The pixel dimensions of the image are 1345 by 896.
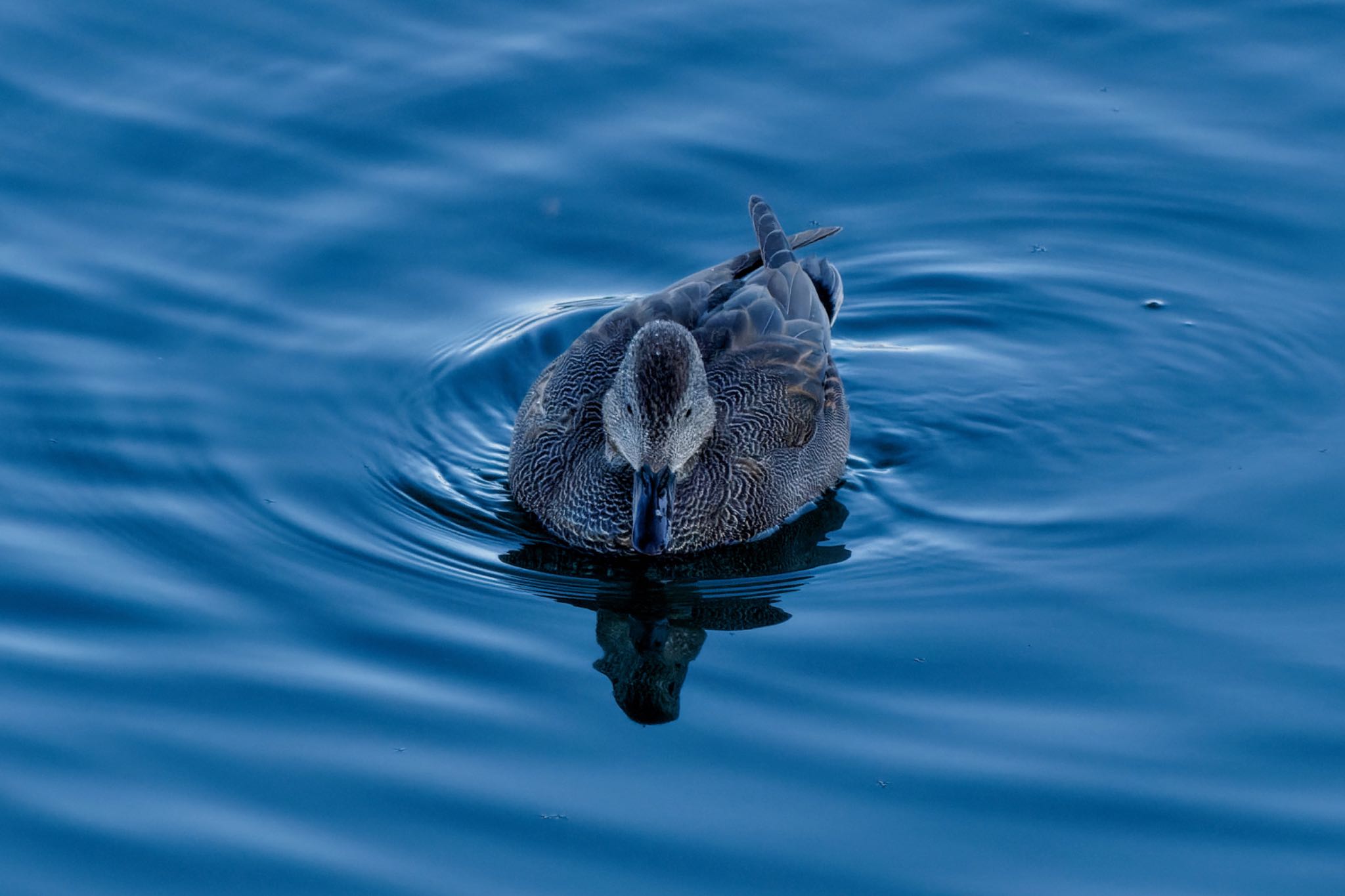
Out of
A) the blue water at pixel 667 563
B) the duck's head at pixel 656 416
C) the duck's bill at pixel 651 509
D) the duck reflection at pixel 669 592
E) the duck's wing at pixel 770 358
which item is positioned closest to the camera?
the blue water at pixel 667 563

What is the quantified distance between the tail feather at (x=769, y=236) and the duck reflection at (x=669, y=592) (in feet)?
5.39

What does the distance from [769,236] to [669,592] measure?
269 cm

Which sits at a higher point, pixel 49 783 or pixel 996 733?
pixel 996 733

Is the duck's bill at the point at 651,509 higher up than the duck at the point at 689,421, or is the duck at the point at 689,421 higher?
the duck at the point at 689,421

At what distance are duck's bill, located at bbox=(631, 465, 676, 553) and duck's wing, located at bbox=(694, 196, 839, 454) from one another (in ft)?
2.62

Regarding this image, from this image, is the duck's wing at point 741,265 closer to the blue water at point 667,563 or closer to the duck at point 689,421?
the duck at point 689,421

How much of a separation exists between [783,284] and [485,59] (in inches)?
146

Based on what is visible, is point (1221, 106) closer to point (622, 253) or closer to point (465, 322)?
point (622, 253)

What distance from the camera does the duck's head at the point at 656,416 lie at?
31.4ft

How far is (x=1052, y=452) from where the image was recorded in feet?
34.7

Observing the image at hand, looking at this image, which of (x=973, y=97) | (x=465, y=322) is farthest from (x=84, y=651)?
(x=973, y=97)

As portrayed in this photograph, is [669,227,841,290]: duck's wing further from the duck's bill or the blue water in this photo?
the duck's bill

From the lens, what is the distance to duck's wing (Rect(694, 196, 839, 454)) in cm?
1048

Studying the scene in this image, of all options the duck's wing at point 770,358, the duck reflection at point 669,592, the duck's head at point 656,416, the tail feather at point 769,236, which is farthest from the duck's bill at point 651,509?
the tail feather at point 769,236
